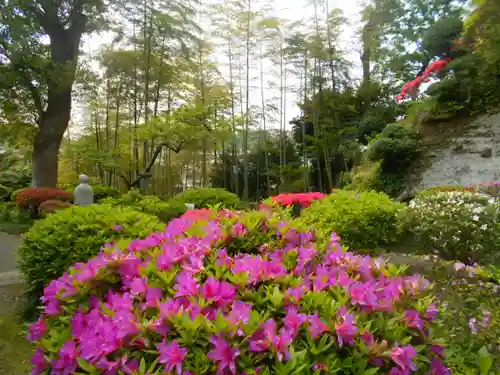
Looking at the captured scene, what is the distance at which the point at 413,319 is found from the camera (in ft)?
3.15

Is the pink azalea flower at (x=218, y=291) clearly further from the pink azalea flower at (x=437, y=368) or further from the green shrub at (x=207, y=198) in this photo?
the green shrub at (x=207, y=198)

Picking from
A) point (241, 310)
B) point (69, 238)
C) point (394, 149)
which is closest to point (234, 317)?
point (241, 310)

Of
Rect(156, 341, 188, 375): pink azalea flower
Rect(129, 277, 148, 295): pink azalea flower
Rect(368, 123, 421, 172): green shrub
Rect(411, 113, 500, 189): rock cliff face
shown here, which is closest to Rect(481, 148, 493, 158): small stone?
Rect(411, 113, 500, 189): rock cliff face

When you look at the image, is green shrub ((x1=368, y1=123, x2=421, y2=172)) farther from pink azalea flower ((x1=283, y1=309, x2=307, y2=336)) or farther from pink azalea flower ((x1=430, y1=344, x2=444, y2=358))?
pink azalea flower ((x1=283, y1=309, x2=307, y2=336))

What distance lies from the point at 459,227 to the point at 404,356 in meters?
3.68

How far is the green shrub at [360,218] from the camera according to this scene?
420 cm

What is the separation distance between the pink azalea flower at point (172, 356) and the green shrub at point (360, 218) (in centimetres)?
332

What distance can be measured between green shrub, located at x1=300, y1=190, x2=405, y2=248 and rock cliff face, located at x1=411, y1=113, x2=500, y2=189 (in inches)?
171

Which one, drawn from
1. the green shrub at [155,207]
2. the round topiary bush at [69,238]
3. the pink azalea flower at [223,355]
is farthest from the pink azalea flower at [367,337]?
the green shrub at [155,207]

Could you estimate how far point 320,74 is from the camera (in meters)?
14.5

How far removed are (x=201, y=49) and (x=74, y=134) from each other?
9.61m

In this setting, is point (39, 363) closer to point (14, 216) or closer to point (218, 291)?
point (218, 291)

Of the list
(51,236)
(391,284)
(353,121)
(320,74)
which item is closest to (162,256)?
(391,284)

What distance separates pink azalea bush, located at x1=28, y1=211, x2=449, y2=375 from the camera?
82 centimetres
